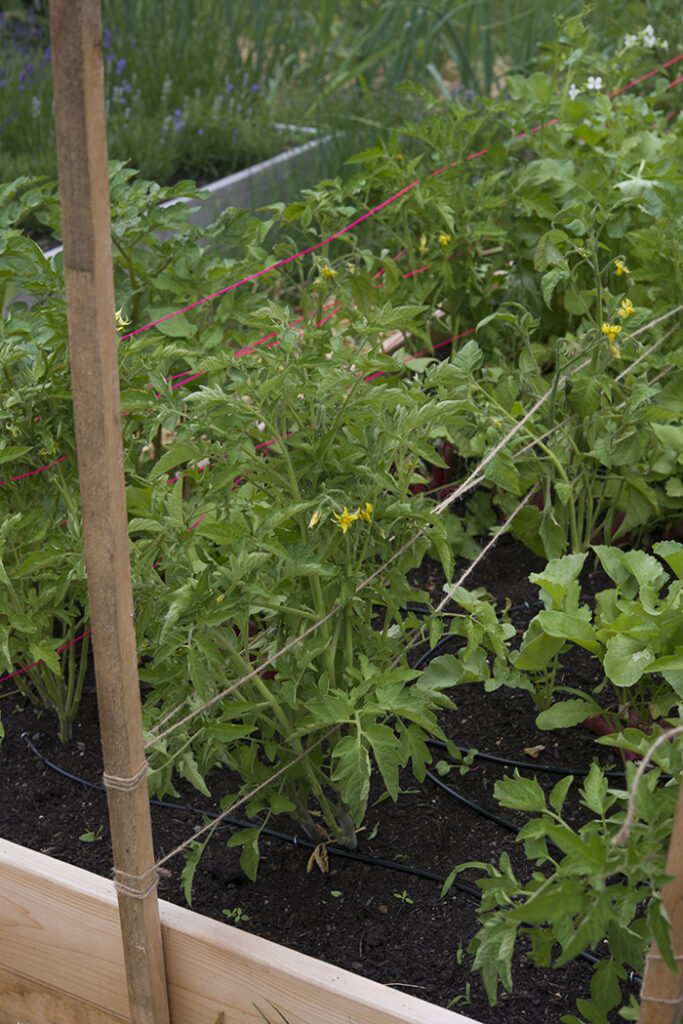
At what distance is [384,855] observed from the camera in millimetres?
1726

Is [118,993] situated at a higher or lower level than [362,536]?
lower

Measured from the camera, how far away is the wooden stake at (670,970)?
3.66 ft

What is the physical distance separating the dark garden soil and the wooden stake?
0.30 meters

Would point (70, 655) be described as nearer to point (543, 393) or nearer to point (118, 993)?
point (118, 993)

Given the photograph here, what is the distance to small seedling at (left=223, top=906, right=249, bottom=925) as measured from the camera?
1.63 m

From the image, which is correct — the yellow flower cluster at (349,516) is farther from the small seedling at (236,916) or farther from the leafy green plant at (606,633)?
the small seedling at (236,916)

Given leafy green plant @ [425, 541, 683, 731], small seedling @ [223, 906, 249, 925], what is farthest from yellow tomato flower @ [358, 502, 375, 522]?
small seedling @ [223, 906, 249, 925]

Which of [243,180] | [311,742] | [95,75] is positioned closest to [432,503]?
[311,742]

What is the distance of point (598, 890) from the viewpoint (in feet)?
3.48

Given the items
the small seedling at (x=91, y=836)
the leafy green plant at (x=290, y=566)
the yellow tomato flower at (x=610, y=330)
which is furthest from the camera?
the yellow tomato flower at (x=610, y=330)

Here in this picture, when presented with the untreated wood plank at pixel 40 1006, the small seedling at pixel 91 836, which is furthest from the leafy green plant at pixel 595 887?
the small seedling at pixel 91 836

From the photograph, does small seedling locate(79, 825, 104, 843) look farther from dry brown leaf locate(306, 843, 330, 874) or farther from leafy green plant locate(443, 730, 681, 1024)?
leafy green plant locate(443, 730, 681, 1024)

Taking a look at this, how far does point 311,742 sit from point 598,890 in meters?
0.61

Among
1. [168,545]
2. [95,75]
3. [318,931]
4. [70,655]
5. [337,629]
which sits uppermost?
[95,75]
